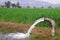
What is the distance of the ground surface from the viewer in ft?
9.54

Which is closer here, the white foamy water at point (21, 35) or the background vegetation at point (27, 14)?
the white foamy water at point (21, 35)

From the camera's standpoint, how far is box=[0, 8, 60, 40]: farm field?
296 cm

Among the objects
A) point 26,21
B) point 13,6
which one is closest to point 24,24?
point 26,21

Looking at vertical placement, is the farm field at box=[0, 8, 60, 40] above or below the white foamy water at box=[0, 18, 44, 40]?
above

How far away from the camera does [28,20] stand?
10.1 feet

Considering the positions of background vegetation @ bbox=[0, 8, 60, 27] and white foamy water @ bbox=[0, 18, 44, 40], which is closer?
white foamy water @ bbox=[0, 18, 44, 40]

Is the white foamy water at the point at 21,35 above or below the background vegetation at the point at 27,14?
below

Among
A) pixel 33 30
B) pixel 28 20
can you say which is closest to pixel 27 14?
pixel 28 20

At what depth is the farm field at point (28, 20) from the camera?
2959mm

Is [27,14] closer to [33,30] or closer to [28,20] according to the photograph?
[28,20]

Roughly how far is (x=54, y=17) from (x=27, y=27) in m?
0.33

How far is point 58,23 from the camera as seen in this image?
3006 mm

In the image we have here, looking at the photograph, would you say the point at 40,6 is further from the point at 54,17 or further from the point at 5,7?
the point at 5,7

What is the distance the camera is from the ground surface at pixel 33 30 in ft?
9.54
